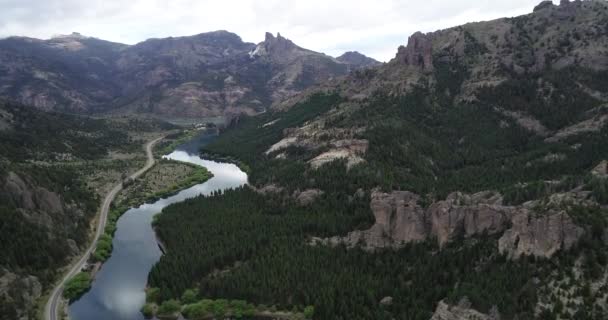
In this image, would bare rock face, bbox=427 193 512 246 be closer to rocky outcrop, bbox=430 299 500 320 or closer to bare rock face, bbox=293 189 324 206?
rocky outcrop, bbox=430 299 500 320

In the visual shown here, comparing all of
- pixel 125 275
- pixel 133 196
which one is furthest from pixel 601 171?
pixel 133 196

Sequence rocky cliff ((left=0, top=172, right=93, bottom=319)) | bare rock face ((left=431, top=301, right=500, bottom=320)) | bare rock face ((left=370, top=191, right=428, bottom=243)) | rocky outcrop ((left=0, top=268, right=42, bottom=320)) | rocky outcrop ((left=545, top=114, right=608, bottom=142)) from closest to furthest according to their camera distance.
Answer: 1. bare rock face ((left=431, top=301, right=500, bottom=320))
2. rocky outcrop ((left=0, top=268, right=42, bottom=320))
3. rocky cliff ((left=0, top=172, right=93, bottom=319))
4. bare rock face ((left=370, top=191, right=428, bottom=243))
5. rocky outcrop ((left=545, top=114, right=608, bottom=142))

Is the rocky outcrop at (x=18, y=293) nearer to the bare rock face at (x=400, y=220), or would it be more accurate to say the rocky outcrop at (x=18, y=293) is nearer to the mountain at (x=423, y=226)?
the mountain at (x=423, y=226)

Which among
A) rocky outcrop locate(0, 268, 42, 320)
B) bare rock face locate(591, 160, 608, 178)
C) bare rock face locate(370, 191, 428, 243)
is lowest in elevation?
rocky outcrop locate(0, 268, 42, 320)

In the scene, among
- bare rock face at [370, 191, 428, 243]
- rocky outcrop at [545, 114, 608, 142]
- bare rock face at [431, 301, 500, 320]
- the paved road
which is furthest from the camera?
rocky outcrop at [545, 114, 608, 142]

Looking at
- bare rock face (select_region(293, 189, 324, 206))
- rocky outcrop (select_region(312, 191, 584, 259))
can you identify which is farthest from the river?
bare rock face (select_region(293, 189, 324, 206))

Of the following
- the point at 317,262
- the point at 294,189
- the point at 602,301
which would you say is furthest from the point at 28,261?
the point at 602,301

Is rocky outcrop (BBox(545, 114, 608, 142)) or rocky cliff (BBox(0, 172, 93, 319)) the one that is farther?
rocky outcrop (BBox(545, 114, 608, 142))
